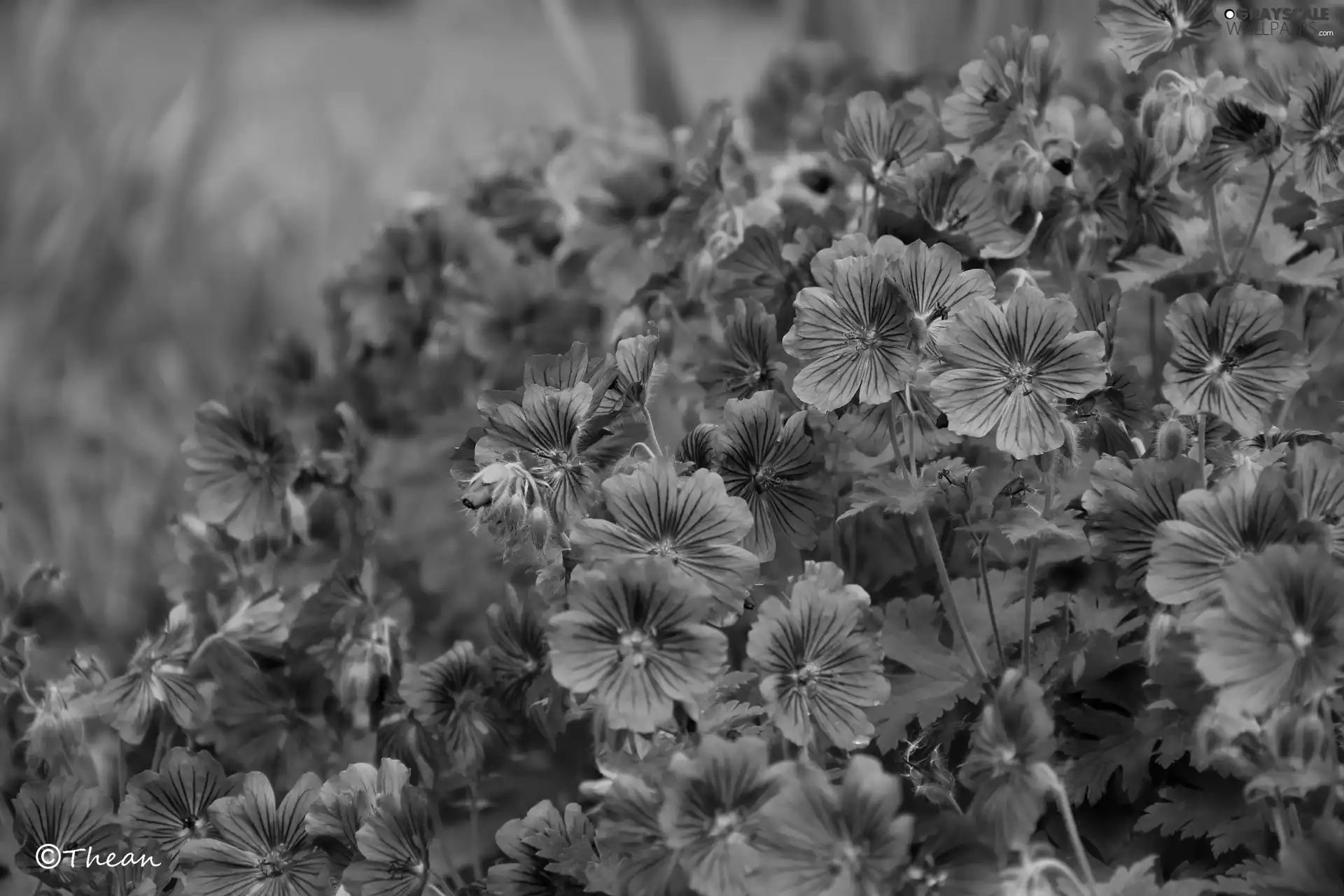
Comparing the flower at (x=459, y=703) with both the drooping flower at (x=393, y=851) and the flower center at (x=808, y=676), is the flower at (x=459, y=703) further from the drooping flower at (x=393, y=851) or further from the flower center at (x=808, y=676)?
the flower center at (x=808, y=676)

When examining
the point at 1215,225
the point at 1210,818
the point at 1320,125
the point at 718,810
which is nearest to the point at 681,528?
the point at 718,810

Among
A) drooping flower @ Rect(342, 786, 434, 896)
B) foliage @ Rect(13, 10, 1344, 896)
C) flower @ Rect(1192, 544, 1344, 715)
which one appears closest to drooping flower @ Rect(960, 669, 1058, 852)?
foliage @ Rect(13, 10, 1344, 896)

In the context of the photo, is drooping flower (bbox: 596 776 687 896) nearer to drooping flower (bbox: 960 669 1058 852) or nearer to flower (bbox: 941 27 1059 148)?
drooping flower (bbox: 960 669 1058 852)

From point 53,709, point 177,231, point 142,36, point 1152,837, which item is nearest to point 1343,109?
point 1152,837

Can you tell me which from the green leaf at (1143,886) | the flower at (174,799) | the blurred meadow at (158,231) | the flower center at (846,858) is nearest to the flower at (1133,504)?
the green leaf at (1143,886)

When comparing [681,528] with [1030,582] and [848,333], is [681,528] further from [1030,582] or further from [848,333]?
[1030,582]

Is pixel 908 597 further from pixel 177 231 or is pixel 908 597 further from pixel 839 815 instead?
pixel 177 231
